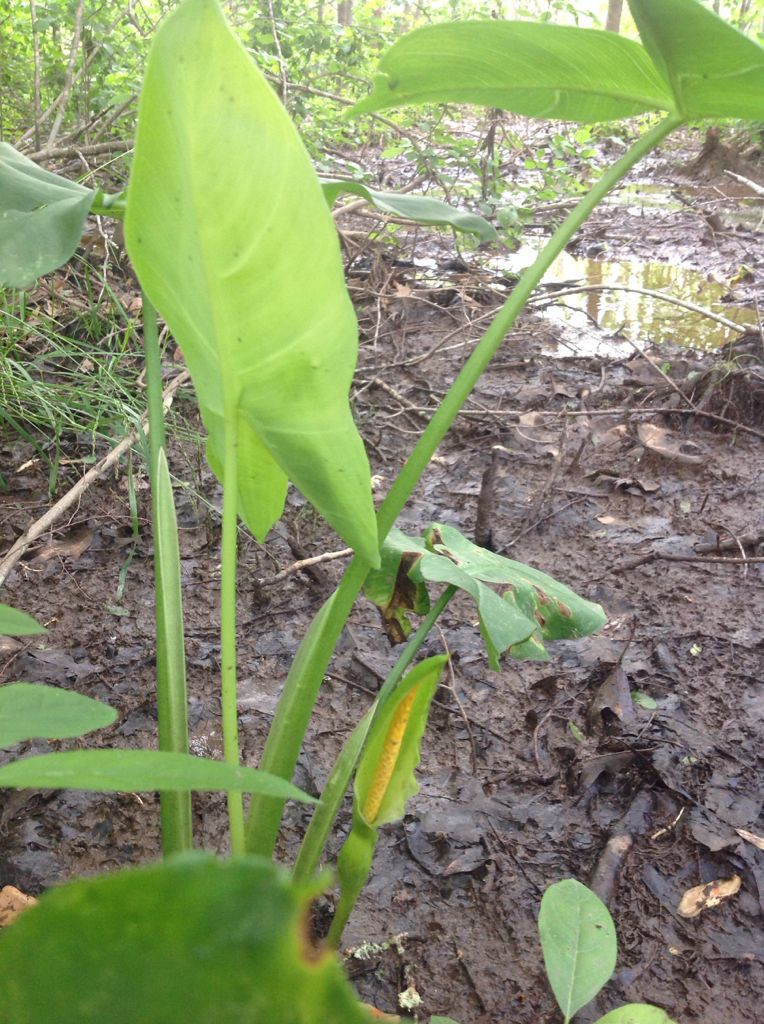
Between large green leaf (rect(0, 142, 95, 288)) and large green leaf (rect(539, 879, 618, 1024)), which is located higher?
large green leaf (rect(0, 142, 95, 288))

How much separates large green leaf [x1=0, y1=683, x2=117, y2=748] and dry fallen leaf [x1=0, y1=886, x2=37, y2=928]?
0.47 m

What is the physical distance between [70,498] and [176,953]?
136 cm

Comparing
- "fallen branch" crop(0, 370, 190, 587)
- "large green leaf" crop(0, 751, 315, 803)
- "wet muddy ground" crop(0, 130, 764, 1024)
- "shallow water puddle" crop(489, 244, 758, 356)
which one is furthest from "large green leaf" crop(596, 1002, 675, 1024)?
"shallow water puddle" crop(489, 244, 758, 356)

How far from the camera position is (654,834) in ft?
3.30

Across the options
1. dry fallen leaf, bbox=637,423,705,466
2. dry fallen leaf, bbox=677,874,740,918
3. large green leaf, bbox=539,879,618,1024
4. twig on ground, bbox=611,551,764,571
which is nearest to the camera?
large green leaf, bbox=539,879,618,1024

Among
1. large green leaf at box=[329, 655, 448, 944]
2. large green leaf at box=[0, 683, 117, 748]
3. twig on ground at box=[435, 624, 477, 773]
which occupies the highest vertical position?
large green leaf at box=[0, 683, 117, 748]

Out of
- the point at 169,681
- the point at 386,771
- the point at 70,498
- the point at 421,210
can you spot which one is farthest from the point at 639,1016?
the point at 70,498

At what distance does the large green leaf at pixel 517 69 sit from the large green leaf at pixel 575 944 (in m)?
0.79

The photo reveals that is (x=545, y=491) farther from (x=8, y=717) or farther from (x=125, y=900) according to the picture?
(x=125, y=900)

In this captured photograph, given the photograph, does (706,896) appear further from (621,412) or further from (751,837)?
(621,412)

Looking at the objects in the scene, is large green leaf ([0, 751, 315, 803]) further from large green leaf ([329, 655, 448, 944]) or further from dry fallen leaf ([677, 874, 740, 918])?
dry fallen leaf ([677, 874, 740, 918])

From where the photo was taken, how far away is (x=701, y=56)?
0.63m

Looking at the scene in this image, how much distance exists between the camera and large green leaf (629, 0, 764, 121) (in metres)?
0.59

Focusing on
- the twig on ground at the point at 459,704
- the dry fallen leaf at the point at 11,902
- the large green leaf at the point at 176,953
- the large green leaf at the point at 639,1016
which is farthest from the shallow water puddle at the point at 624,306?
the large green leaf at the point at 176,953
